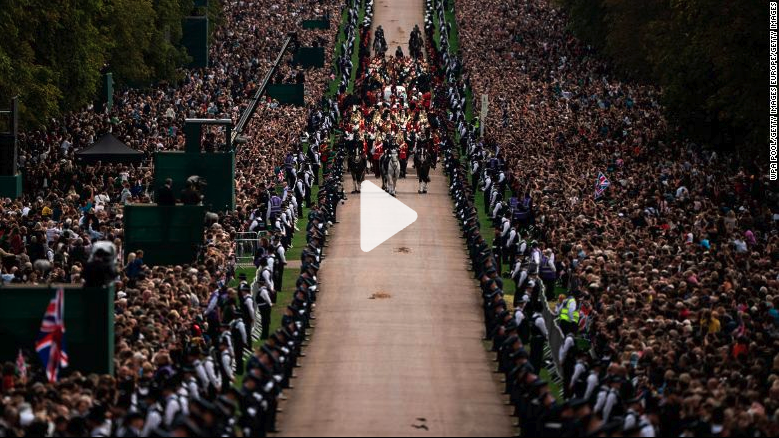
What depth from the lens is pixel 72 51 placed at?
73.1 m

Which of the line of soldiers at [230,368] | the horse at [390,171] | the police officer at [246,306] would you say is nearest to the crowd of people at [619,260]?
the horse at [390,171]

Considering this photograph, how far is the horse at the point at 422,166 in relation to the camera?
216ft

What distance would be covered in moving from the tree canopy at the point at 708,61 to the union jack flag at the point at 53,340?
97.3 feet

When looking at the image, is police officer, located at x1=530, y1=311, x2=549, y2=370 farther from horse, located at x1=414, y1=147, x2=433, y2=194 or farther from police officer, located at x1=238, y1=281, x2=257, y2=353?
horse, located at x1=414, y1=147, x2=433, y2=194

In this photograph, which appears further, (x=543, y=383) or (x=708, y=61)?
(x=708, y=61)

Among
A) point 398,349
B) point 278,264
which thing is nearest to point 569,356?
point 398,349

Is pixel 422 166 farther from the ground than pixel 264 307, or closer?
farther from the ground

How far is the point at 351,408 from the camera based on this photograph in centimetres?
3531

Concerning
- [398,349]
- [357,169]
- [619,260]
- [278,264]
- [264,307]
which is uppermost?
[357,169]

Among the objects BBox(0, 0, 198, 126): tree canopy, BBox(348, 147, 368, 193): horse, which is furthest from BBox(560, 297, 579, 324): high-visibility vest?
BBox(0, 0, 198, 126): tree canopy

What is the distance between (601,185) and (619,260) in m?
14.5

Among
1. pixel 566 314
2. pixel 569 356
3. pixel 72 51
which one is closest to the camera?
pixel 569 356
